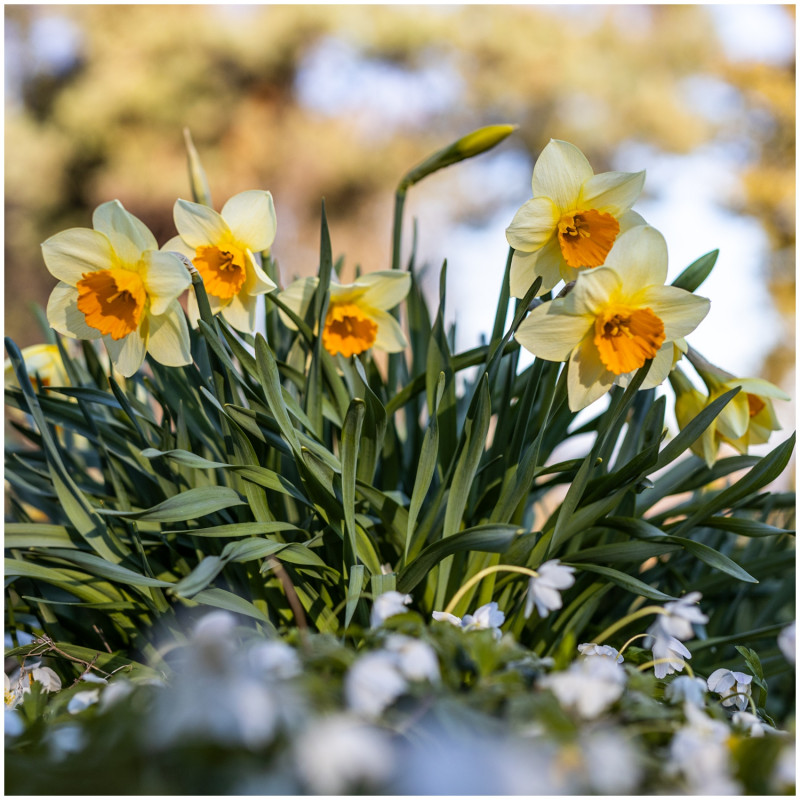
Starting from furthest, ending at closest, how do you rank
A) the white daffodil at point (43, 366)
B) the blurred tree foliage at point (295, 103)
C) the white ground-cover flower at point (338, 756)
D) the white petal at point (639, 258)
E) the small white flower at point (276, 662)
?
the blurred tree foliage at point (295, 103), the white daffodil at point (43, 366), the white petal at point (639, 258), the small white flower at point (276, 662), the white ground-cover flower at point (338, 756)

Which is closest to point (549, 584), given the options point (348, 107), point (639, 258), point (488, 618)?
point (488, 618)

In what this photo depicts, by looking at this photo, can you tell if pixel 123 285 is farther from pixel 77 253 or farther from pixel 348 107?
pixel 348 107

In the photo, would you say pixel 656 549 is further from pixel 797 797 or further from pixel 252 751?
pixel 252 751

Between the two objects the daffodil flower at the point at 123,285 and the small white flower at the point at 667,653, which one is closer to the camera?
the small white flower at the point at 667,653

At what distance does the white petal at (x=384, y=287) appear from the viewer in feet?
2.98

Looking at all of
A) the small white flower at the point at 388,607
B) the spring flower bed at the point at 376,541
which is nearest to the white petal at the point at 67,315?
the spring flower bed at the point at 376,541

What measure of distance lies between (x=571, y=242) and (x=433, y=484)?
37 centimetres

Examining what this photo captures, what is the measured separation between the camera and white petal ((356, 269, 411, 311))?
0.91m

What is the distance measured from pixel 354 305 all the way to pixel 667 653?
0.56 meters

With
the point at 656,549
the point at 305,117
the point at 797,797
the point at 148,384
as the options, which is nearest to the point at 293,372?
the point at 148,384

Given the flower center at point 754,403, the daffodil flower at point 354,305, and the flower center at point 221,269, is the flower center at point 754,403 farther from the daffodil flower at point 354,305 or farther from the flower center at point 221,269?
the flower center at point 221,269

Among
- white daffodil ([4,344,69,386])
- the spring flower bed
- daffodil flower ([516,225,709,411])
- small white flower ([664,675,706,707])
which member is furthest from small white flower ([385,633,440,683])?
white daffodil ([4,344,69,386])

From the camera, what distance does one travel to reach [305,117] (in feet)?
19.4

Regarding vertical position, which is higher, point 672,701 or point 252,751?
point 252,751
